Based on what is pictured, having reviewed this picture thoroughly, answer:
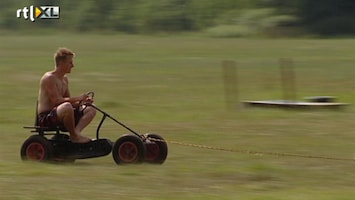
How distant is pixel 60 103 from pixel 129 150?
100 centimetres

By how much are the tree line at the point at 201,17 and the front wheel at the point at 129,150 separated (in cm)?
6199

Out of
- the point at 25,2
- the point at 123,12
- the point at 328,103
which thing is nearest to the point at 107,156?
the point at 328,103

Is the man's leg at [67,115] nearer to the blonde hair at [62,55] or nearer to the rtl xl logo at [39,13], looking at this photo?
the blonde hair at [62,55]

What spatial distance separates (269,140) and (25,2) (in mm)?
64709

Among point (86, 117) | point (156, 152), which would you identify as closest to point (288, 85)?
point (156, 152)

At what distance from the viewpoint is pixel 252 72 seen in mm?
34719

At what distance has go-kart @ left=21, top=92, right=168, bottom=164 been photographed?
11305mm

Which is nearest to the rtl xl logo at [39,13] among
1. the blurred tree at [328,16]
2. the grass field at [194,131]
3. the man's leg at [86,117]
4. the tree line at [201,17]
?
the tree line at [201,17]

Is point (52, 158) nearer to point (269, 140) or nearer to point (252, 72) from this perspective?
point (269, 140)

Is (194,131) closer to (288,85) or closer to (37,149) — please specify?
(37,149)

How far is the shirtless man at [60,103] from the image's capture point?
1133 centimetres

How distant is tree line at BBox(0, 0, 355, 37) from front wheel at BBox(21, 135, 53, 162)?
2440 inches

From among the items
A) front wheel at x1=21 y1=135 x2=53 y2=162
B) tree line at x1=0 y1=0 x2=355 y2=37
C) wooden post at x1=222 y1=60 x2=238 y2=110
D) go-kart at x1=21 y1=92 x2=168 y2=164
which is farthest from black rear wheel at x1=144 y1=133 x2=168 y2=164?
tree line at x1=0 y1=0 x2=355 y2=37

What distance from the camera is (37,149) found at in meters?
11.4
